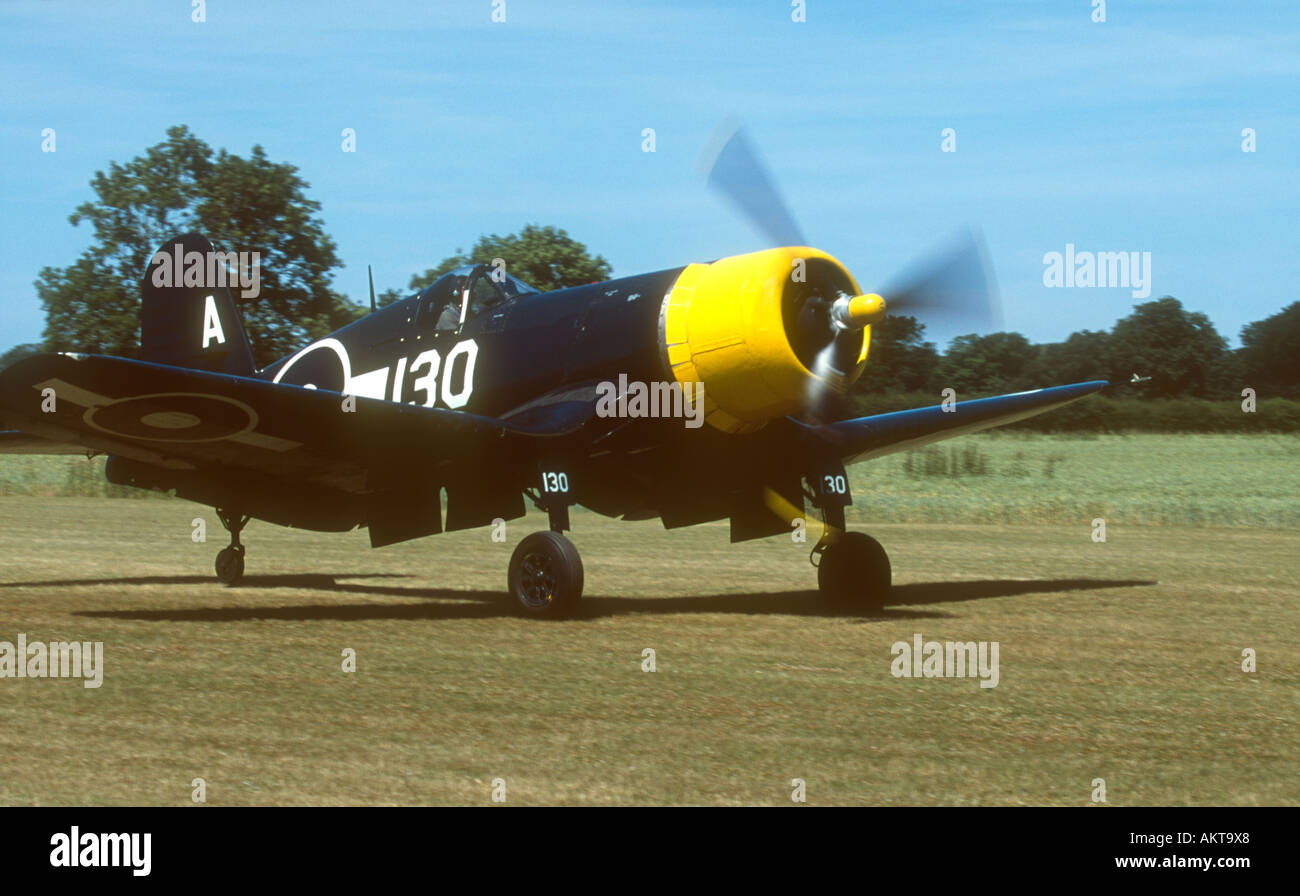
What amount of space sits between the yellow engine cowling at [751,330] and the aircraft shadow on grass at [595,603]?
218 cm

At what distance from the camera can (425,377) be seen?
502 inches

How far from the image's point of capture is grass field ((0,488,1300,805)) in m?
5.58

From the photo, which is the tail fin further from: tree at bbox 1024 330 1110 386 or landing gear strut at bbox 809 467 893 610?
tree at bbox 1024 330 1110 386

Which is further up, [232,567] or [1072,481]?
[1072,481]

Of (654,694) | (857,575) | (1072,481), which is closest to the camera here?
(654,694)

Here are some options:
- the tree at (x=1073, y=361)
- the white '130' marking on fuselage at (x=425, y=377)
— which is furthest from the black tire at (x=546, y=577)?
the tree at (x=1073, y=361)

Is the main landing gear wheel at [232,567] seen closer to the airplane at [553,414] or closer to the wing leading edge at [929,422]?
the airplane at [553,414]

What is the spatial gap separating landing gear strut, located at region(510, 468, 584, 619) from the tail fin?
5230 millimetres

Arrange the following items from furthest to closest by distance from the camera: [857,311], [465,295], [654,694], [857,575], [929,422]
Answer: [929,422]
[465,295]
[857,575]
[857,311]
[654,694]

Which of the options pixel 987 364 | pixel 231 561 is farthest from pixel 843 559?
pixel 987 364

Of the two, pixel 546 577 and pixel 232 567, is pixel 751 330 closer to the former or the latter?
pixel 546 577

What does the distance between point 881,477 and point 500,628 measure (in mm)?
33638

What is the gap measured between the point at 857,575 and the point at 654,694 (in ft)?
15.2

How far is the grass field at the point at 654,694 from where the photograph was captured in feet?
18.3
